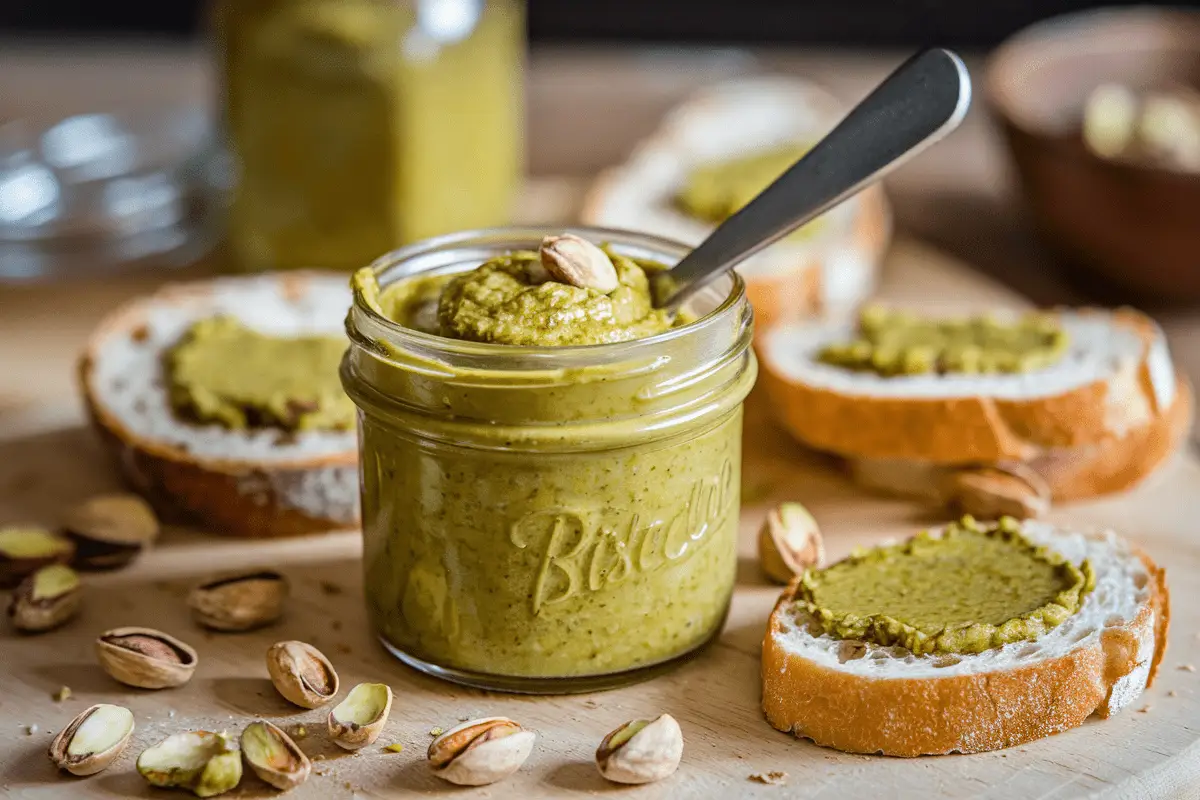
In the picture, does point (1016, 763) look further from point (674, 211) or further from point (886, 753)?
point (674, 211)

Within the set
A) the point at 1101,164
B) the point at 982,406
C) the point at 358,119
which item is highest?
the point at 358,119

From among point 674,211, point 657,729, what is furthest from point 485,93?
point 657,729

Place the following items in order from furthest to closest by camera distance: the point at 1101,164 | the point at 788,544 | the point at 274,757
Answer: the point at 1101,164
the point at 788,544
the point at 274,757

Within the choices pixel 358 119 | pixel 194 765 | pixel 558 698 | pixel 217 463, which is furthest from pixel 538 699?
pixel 358 119

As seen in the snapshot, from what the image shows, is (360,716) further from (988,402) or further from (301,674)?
(988,402)

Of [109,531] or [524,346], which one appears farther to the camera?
[109,531]

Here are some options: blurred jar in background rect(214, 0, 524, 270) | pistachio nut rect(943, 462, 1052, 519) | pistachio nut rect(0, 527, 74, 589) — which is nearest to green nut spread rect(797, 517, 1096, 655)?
pistachio nut rect(943, 462, 1052, 519)
